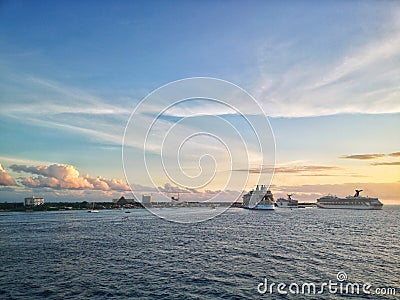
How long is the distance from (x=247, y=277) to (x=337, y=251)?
23.9 m

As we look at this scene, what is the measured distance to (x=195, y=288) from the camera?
31.4 meters

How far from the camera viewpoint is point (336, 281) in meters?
33.7

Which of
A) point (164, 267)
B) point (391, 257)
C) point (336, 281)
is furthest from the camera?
point (391, 257)

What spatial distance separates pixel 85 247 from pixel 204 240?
23.5 metres

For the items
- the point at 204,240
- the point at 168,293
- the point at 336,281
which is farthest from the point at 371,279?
the point at 204,240

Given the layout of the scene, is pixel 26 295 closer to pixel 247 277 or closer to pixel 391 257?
pixel 247 277

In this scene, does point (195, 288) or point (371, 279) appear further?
point (371, 279)

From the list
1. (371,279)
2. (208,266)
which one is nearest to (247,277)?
(208,266)

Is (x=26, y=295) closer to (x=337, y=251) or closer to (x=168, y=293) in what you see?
(x=168, y=293)

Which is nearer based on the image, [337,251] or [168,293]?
[168,293]

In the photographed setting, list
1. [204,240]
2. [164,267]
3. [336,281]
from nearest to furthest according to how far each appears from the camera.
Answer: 1. [336,281]
2. [164,267]
3. [204,240]

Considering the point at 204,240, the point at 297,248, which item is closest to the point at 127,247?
the point at 204,240

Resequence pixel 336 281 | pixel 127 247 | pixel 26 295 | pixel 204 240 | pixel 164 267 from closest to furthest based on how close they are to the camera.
A: pixel 26 295 < pixel 336 281 < pixel 164 267 < pixel 127 247 < pixel 204 240

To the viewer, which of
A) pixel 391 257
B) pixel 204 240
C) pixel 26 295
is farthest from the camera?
pixel 204 240
